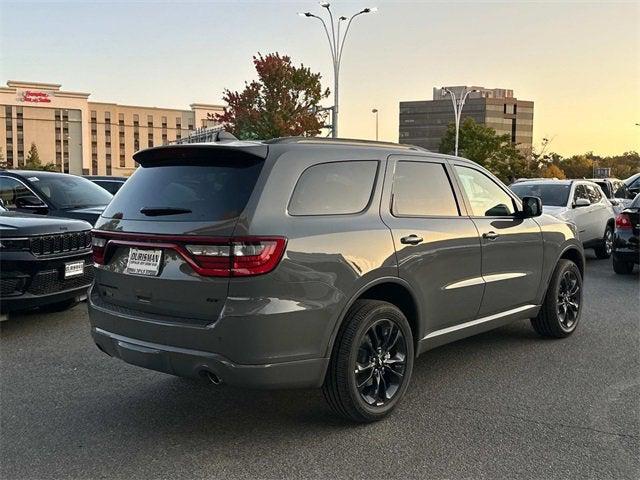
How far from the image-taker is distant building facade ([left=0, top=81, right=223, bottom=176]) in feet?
385

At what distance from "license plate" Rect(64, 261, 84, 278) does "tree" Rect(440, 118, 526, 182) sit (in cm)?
5492

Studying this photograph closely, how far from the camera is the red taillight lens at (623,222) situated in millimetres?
9918

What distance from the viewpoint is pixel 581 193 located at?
12250 millimetres

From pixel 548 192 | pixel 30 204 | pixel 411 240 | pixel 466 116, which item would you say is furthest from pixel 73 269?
pixel 466 116

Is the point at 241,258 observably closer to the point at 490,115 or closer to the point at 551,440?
the point at 551,440

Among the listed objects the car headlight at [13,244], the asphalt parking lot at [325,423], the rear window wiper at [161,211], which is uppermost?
the rear window wiper at [161,211]

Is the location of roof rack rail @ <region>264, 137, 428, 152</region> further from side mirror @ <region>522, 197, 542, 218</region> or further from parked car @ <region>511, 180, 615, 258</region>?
parked car @ <region>511, 180, 615, 258</region>

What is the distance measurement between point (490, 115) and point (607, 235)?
126 m

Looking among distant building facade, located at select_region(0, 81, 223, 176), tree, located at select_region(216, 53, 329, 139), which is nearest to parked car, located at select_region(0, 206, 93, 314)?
tree, located at select_region(216, 53, 329, 139)

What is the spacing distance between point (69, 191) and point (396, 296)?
693 centimetres

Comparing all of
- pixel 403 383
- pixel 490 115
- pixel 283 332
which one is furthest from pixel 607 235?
pixel 490 115

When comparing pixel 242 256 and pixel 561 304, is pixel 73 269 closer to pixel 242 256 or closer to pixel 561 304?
pixel 242 256

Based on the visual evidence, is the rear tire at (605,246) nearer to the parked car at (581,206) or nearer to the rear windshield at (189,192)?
the parked car at (581,206)

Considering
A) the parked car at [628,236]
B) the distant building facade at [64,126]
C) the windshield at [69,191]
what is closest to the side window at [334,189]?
the windshield at [69,191]
